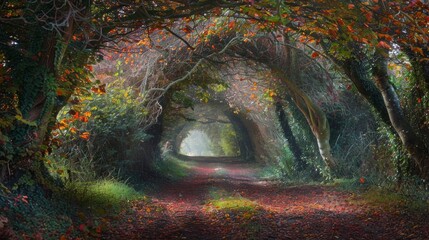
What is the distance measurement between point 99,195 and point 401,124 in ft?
21.1

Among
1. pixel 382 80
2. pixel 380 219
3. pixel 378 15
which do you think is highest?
pixel 378 15

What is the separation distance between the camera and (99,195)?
844 centimetres

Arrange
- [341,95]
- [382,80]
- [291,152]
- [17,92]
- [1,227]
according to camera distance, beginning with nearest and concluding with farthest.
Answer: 1. [1,227]
2. [17,92]
3. [382,80]
4. [341,95]
5. [291,152]

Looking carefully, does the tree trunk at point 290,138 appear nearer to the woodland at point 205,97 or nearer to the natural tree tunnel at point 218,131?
the woodland at point 205,97

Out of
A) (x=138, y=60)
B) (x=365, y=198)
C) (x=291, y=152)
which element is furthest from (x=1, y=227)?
(x=291, y=152)

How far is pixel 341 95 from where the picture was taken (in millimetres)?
15562

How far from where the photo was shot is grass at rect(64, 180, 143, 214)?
24.8 ft

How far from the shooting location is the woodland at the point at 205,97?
618 centimetres

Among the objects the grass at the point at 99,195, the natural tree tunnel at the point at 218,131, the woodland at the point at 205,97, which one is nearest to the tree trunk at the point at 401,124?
the woodland at the point at 205,97

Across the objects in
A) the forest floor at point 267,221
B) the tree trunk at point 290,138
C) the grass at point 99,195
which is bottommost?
the forest floor at point 267,221

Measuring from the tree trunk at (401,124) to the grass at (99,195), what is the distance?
6.13 m

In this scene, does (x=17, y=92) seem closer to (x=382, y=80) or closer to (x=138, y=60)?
(x=382, y=80)

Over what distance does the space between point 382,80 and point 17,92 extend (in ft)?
23.9

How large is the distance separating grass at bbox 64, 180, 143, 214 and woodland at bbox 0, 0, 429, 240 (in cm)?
5
